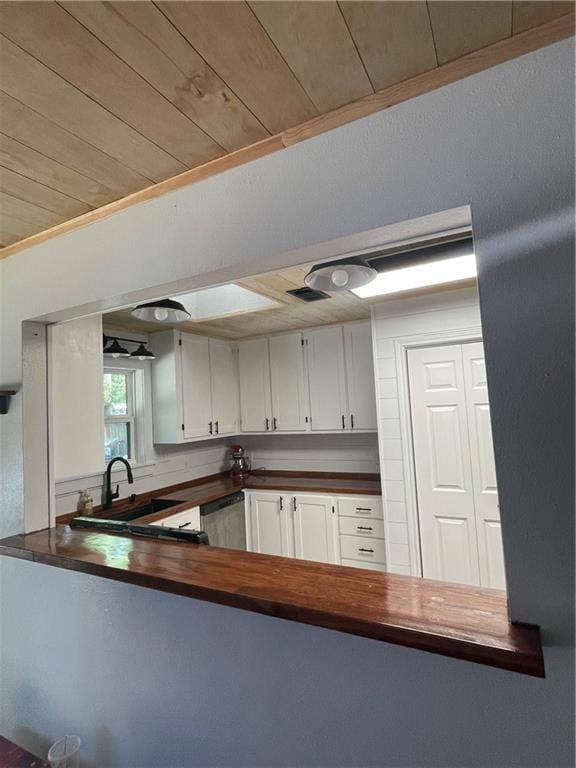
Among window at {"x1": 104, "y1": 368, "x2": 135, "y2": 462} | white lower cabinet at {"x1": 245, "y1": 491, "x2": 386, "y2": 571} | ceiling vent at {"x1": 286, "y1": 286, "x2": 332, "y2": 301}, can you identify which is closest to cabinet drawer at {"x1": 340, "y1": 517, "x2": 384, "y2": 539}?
white lower cabinet at {"x1": 245, "y1": 491, "x2": 386, "y2": 571}

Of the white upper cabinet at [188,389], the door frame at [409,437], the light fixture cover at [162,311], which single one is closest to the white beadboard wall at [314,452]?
the white upper cabinet at [188,389]

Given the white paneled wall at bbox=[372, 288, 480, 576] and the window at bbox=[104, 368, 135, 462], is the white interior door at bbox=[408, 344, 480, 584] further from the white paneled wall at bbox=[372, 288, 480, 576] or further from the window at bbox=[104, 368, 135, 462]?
the window at bbox=[104, 368, 135, 462]

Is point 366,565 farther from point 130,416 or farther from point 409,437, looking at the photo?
point 130,416

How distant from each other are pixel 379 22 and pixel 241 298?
1.93m

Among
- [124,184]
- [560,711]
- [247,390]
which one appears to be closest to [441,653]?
[560,711]

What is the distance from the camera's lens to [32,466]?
162 cm

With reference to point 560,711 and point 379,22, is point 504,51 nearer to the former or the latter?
point 379,22

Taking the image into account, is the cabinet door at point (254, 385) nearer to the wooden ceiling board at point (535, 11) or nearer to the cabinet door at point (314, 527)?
the cabinet door at point (314, 527)

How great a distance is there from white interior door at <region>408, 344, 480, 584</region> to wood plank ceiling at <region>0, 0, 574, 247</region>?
1.83m

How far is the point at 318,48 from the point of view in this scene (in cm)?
81

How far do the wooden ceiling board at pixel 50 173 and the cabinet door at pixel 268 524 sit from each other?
2.50 m

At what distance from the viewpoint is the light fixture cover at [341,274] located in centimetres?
143

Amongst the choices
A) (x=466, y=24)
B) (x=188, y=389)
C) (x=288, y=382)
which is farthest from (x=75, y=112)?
(x=288, y=382)

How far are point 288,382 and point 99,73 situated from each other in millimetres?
2741
